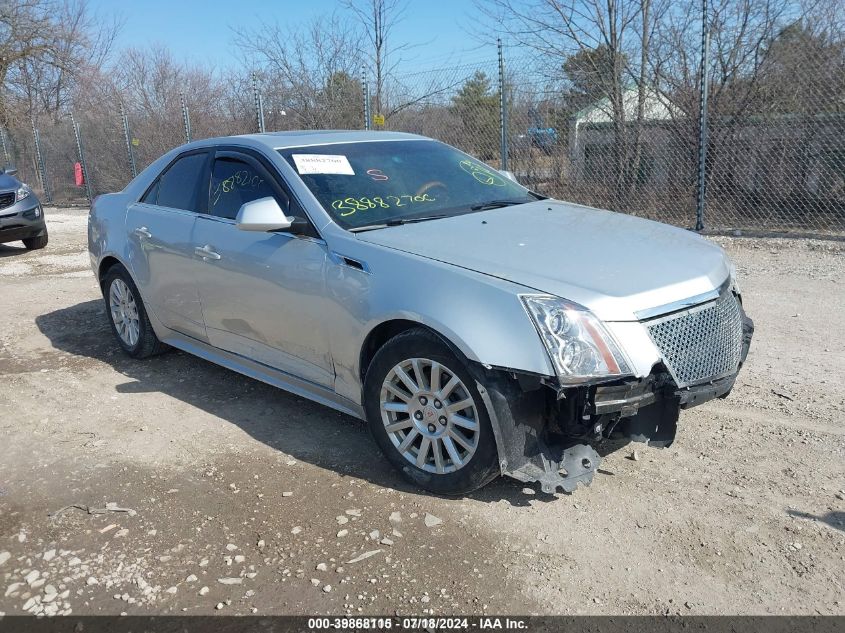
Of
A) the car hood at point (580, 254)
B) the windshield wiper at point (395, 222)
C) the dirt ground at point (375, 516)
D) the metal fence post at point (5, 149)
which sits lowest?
the dirt ground at point (375, 516)

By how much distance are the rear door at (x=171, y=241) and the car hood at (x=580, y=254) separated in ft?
5.47

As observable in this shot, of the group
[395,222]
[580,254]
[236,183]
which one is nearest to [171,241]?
[236,183]

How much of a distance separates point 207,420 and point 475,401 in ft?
6.95

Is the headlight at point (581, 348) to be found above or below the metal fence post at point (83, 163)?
below

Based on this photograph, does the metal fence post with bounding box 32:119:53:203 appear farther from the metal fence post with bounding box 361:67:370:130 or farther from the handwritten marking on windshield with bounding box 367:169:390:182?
the handwritten marking on windshield with bounding box 367:169:390:182

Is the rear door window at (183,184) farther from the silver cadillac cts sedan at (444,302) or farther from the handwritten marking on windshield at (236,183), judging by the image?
the handwritten marking on windshield at (236,183)

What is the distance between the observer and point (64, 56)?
27.0 m


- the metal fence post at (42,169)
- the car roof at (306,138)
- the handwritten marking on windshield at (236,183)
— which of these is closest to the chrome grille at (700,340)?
the car roof at (306,138)

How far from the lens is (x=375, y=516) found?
11.2ft

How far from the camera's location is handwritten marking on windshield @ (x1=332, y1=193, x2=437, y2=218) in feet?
13.5

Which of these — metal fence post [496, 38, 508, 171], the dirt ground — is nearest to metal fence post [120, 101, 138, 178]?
metal fence post [496, 38, 508, 171]

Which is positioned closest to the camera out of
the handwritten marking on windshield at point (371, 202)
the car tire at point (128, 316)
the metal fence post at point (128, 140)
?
the handwritten marking on windshield at point (371, 202)

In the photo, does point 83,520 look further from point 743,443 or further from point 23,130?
point 23,130

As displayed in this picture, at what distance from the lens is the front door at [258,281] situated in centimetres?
401
